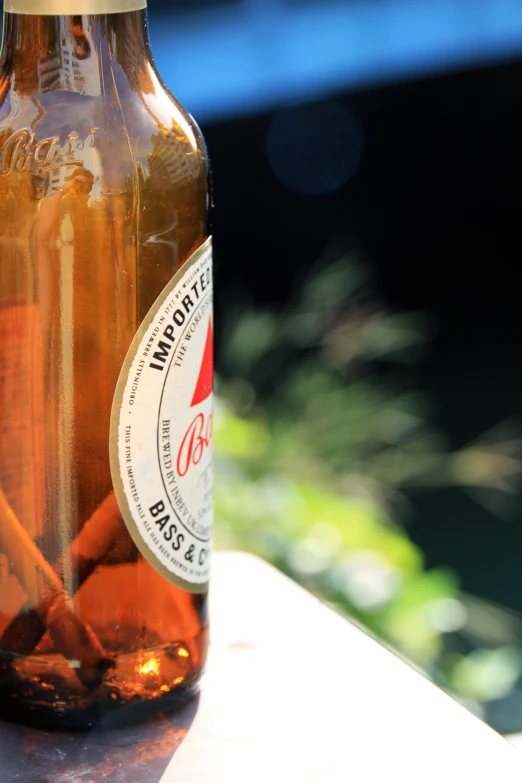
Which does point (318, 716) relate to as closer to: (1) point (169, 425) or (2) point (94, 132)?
(1) point (169, 425)

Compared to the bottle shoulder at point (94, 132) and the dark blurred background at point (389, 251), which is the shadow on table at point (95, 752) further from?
the dark blurred background at point (389, 251)

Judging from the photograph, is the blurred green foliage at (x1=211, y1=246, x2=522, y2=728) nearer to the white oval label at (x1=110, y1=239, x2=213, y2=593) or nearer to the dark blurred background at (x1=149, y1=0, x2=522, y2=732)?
the dark blurred background at (x1=149, y1=0, x2=522, y2=732)

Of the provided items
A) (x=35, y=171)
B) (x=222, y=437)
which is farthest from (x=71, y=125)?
(x=222, y=437)

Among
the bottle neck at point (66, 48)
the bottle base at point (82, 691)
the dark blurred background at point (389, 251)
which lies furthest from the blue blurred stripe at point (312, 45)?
the bottle base at point (82, 691)

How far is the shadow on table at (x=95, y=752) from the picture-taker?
2.08ft

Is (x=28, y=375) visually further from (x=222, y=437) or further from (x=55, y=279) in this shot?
(x=222, y=437)

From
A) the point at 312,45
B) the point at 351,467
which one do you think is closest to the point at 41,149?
the point at 351,467

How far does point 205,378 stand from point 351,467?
1.09 metres

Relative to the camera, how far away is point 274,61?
1864mm

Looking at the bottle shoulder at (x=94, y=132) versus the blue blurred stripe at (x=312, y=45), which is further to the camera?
the blue blurred stripe at (x=312, y=45)

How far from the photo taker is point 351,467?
1.75m

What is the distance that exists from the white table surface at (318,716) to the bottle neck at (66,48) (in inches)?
16.0

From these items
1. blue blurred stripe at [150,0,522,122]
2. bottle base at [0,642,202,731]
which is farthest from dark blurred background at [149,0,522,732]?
bottle base at [0,642,202,731]

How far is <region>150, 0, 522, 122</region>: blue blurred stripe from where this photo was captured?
1790mm
